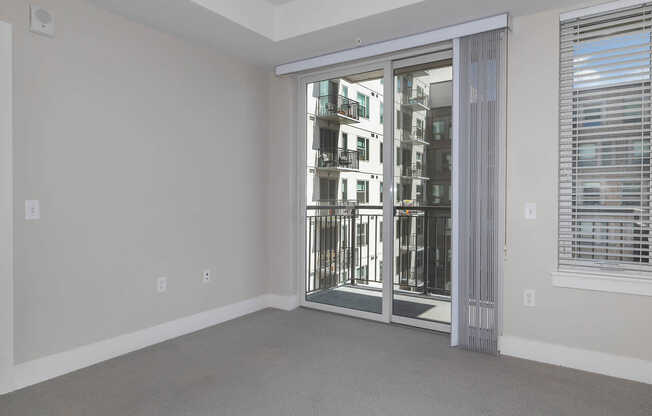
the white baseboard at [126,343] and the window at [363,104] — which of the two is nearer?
the white baseboard at [126,343]

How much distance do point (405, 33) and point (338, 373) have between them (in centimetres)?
A: 265

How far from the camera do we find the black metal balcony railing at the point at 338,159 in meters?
3.92

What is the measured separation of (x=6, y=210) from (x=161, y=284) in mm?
1207

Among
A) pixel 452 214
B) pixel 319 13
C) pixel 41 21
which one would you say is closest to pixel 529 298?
pixel 452 214

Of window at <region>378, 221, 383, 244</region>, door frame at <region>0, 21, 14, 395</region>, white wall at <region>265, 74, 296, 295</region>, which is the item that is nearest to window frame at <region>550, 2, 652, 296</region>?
window at <region>378, 221, 383, 244</region>

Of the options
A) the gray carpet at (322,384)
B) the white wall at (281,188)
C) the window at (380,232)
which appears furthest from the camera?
the white wall at (281,188)

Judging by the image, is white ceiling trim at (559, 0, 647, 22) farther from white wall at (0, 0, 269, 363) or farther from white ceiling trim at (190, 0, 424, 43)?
white wall at (0, 0, 269, 363)

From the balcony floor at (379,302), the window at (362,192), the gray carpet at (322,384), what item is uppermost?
the window at (362,192)

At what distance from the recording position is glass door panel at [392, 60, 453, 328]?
342cm

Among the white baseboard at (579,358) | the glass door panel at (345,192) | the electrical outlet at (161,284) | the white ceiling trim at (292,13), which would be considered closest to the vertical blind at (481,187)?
the white baseboard at (579,358)

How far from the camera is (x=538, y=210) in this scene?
9.43 feet

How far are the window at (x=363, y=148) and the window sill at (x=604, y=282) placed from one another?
1864 mm

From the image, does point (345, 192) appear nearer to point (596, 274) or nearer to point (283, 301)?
point (283, 301)

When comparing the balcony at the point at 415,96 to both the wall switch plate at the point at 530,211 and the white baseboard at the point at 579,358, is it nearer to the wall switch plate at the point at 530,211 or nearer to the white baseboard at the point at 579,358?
the wall switch plate at the point at 530,211
